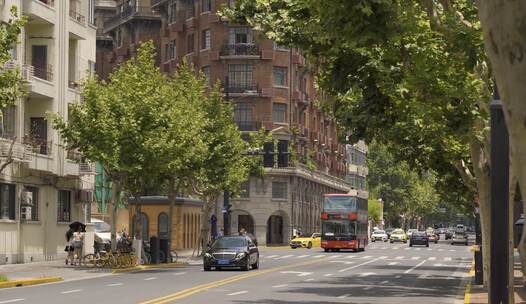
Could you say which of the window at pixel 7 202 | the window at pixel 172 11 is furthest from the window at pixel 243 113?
the window at pixel 7 202

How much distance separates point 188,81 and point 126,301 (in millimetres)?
31016

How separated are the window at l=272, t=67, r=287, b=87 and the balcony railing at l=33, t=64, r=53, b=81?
46467 mm

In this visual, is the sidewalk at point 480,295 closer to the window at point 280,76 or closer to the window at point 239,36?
the window at point 280,76

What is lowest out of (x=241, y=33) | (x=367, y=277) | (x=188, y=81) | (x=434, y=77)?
(x=367, y=277)

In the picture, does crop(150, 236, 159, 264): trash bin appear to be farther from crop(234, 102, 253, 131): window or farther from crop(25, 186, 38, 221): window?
crop(234, 102, 253, 131): window

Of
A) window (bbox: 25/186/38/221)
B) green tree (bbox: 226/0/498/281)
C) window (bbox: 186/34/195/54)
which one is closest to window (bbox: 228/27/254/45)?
window (bbox: 186/34/195/54)

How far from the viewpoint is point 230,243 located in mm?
39531

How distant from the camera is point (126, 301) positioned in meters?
22.2

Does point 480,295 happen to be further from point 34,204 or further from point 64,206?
point 64,206

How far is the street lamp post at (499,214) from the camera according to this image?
1213 centimetres

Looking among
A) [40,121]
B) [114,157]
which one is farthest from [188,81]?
[114,157]

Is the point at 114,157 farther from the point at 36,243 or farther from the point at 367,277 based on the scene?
the point at 367,277

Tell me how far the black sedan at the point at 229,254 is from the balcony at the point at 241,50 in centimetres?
5119

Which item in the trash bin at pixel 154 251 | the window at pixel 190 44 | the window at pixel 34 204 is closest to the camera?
the trash bin at pixel 154 251
